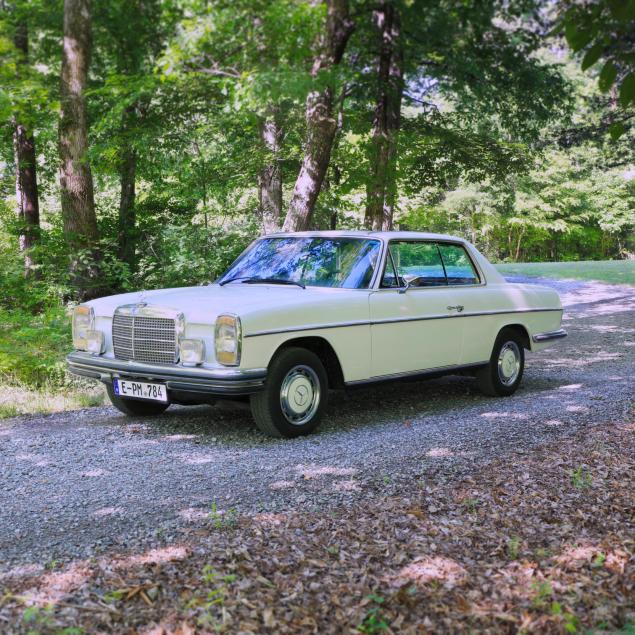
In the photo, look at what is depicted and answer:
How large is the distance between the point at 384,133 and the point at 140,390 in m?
10.5

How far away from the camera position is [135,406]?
23.1 feet

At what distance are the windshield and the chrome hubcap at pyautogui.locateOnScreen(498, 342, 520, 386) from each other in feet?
7.29

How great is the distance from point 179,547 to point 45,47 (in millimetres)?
18144

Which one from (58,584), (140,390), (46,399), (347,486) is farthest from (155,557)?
(46,399)

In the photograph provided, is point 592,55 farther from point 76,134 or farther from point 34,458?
point 76,134

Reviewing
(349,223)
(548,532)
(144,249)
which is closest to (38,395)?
(548,532)

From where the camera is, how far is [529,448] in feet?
18.0

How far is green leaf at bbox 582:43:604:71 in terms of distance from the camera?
3621mm

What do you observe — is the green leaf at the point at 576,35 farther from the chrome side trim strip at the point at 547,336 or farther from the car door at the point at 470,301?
the chrome side trim strip at the point at 547,336

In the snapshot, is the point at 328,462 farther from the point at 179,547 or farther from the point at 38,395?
the point at 38,395

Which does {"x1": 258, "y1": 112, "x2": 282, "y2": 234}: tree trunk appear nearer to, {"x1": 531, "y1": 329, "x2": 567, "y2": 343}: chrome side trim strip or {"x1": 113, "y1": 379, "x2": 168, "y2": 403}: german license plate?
{"x1": 531, "y1": 329, "x2": 567, "y2": 343}: chrome side trim strip

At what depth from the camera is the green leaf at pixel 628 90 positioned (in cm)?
352

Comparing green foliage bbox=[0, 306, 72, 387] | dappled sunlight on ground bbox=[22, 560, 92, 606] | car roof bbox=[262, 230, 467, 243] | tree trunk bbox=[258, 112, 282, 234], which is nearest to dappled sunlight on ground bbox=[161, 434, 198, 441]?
car roof bbox=[262, 230, 467, 243]

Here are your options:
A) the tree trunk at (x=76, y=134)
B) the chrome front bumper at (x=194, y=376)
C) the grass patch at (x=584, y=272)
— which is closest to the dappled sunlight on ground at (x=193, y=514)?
the chrome front bumper at (x=194, y=376)
